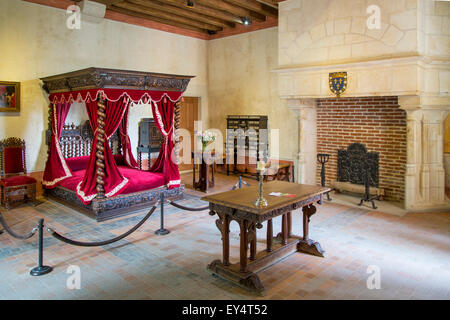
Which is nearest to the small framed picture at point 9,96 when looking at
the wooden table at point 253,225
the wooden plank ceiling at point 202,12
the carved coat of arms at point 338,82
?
the wooden plank ceiling at point 202,12

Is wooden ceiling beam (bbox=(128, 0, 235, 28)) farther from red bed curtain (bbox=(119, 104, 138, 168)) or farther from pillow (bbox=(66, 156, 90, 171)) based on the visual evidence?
pillow (bbox=(66, 156, 90, 171))

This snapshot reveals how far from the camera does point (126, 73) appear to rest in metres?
6.49

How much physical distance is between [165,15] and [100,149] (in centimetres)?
445

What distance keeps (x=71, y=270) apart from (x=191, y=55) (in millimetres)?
7963

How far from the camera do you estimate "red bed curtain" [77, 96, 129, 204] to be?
6527 millimetres

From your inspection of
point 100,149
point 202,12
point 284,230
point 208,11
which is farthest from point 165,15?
point 284,230

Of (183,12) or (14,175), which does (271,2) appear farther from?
(14,175)

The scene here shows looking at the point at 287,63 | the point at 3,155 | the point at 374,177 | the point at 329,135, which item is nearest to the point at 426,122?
the point at 374,177

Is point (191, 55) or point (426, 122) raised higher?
point (191, 55)

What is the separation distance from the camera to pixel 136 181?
714cm

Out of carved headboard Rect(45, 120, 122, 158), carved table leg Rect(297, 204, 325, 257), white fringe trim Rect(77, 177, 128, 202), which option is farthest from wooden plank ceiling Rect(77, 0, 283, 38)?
carved table leg Rect(297, 204, 325, 257)

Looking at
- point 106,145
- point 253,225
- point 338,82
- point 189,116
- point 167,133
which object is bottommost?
point 253,225

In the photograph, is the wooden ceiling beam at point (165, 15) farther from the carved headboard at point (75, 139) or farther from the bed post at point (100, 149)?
the bed post at point (100, 149)
